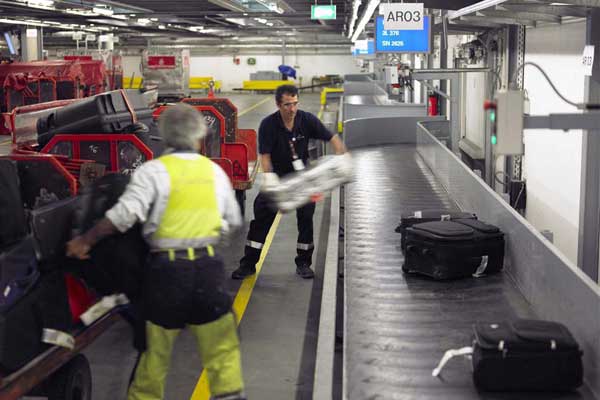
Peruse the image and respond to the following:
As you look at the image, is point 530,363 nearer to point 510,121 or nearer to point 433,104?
point 510,121

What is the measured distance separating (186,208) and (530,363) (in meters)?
1.95

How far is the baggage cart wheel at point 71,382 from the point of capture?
486cm

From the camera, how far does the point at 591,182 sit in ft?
26.7

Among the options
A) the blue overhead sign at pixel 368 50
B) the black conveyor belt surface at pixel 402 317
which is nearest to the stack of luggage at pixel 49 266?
the black conveyor belt surface at pixel 402 317

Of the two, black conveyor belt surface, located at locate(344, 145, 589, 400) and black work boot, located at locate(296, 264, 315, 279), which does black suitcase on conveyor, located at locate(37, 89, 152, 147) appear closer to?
black work boot, located at locate(296, 264, 315, 279)

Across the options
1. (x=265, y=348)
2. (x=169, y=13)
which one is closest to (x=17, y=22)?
(x=169, y=13)

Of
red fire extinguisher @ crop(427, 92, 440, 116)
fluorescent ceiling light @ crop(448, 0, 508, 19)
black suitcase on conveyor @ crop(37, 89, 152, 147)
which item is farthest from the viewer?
red fire extinguisher @ crop(427, 92, 440, 116)

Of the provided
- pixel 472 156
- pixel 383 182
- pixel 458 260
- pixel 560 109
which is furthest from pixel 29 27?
pixel 458 260

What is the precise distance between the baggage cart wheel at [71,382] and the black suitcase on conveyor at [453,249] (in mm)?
2657

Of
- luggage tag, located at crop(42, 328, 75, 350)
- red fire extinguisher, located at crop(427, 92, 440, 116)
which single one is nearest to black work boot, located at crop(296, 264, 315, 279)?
luggage tag, located at crop(42, 328, 75, 350)

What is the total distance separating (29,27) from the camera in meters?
35.5

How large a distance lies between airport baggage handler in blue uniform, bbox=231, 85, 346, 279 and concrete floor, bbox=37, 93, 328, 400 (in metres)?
0.61

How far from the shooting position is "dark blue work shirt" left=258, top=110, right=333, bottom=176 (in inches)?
305

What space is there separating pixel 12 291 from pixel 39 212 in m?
0.47
